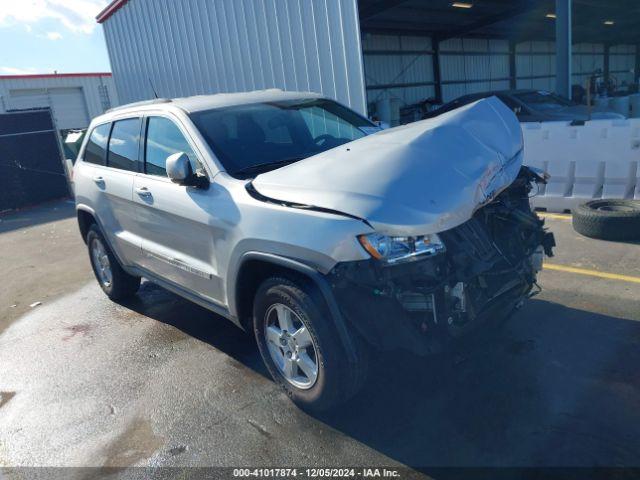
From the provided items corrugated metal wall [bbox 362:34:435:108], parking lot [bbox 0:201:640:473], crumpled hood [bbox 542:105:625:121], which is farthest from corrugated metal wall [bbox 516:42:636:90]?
parking lot [bbox 0:201:640:473]

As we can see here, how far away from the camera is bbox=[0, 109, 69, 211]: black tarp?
12.7 m

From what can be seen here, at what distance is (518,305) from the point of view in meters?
3.44

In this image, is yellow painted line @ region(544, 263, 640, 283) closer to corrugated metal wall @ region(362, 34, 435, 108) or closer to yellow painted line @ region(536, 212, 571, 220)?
yellow painted line @ region(536, 212, 571, 220)

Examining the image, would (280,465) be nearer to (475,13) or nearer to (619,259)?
(619,259)

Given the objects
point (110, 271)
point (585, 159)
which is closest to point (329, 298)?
point (110, 271)

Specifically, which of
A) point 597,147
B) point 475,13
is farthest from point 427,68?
point 597,147

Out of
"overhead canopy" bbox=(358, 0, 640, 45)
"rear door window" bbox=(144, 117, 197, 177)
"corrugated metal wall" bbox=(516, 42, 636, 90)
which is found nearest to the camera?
"rear door window" bbox=(144, 117, 197, 177)

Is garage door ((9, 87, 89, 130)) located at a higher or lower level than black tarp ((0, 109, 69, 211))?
higher

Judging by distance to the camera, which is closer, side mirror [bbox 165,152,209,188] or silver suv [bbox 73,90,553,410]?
silver suv [bbox 73,90,553,410]

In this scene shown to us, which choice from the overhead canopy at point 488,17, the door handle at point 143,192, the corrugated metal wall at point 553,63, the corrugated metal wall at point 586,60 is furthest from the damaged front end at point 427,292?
the corrugated metal wall at point 586,60

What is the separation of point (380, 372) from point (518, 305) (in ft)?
3.34

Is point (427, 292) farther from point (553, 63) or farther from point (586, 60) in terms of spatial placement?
point (586, 60)

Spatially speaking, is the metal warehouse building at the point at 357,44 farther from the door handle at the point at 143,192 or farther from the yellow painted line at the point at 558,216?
the door handle at the point at 143,192

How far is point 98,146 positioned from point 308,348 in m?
3.36
